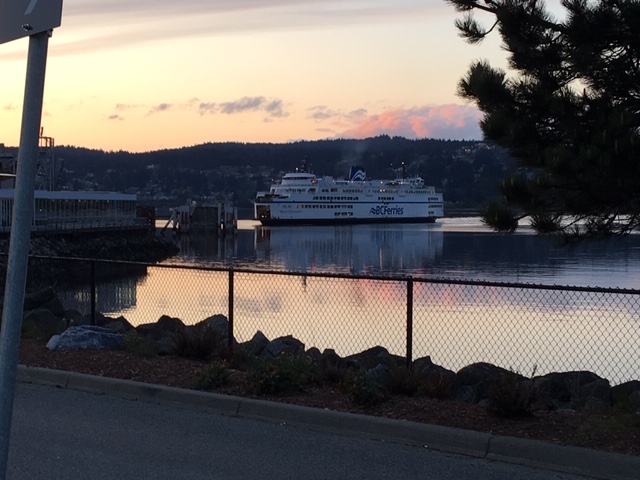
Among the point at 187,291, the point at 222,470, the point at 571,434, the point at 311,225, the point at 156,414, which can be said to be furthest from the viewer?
the point at 311,225

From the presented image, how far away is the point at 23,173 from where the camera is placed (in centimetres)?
335

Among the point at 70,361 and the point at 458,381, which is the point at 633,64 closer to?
the point at 458,381

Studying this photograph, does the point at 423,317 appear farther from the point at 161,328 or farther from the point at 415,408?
the point at 415,408

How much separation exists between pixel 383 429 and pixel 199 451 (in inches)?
65.2

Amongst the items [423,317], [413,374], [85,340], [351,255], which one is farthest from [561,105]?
[351,255]

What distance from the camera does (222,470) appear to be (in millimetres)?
6410

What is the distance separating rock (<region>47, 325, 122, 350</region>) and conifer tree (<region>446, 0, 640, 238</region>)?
6.14 m

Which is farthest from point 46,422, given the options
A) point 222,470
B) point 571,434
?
point 571,434

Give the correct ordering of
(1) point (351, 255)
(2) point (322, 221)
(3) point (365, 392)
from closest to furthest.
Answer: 1. (3) point (365, 392)
2. (1) point (351, 255)
3. (2) point (322, 221)

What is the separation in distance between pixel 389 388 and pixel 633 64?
4.19 m

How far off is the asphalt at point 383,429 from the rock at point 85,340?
1.67m

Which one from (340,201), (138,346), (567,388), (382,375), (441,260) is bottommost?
(567,388)

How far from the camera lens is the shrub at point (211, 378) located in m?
9.01

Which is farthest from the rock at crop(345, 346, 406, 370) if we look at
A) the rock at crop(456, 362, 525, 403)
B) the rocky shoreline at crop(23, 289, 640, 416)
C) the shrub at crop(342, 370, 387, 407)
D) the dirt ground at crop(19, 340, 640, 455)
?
the shrub at crop(342, 370, 387, 407)
